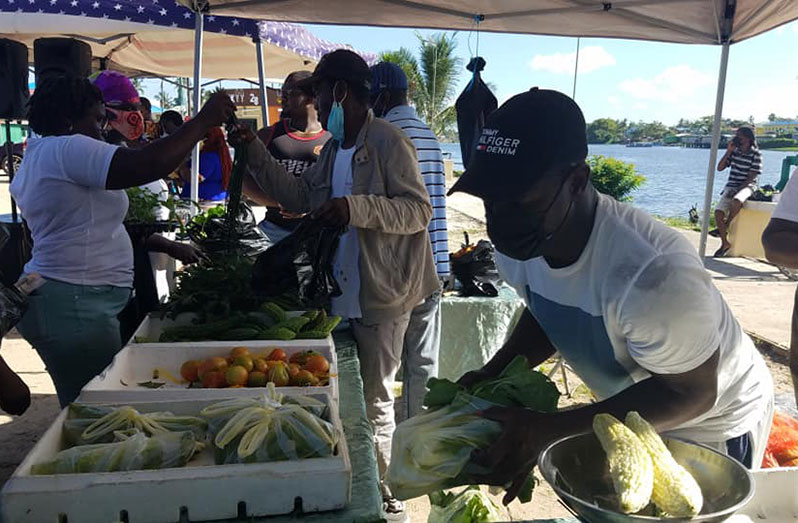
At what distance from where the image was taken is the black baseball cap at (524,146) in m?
1.39

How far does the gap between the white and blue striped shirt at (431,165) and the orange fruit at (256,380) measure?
174 centimetres

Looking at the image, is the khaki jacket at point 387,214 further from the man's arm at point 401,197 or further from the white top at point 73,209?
the white top at point 73,209

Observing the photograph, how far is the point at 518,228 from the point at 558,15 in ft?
13.6

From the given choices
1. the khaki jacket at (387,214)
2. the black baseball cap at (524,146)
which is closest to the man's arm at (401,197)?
the khaki jacket at (387,214)

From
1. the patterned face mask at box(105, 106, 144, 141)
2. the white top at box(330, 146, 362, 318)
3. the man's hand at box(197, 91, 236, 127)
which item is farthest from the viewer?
the patterned face mask at box(105, 106, 144, 141)

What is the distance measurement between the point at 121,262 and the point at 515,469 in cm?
205

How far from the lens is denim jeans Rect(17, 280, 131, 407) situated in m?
2.55

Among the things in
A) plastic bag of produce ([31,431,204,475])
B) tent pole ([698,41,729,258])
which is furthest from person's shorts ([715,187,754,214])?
plastic bag of produce ([31,431,204,475])

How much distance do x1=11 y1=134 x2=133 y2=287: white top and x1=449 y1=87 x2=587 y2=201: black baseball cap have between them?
1618mm

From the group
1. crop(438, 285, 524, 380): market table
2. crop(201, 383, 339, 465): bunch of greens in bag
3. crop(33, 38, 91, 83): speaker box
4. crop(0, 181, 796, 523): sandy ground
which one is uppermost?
crop(33, 38, 91, 83): speaker box

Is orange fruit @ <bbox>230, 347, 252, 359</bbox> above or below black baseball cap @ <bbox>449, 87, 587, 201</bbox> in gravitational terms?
below

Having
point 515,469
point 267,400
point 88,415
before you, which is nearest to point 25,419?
point 88,415

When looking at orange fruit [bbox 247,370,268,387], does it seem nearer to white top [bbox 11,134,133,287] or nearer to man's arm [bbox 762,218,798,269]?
white top [bbox 11,134,133,287]

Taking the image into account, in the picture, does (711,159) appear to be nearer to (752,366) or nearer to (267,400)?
(752,366)
